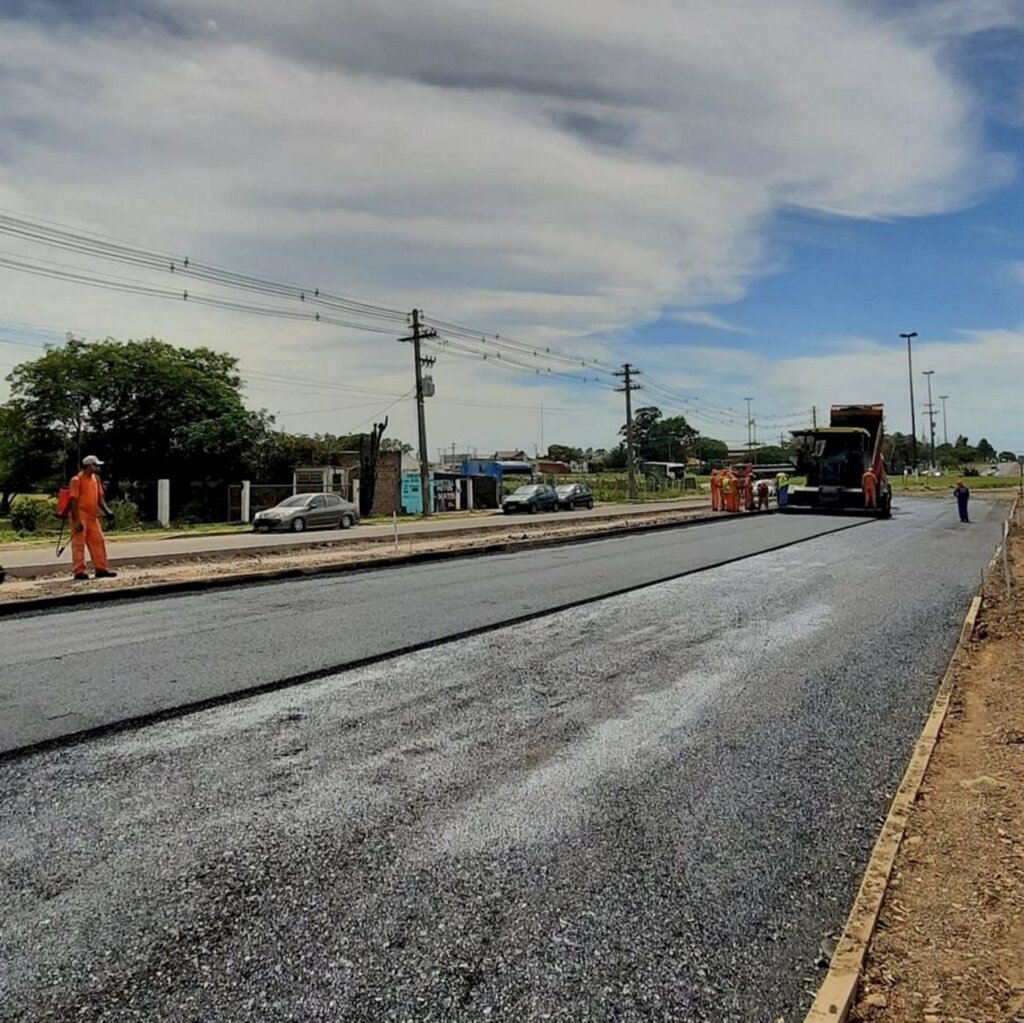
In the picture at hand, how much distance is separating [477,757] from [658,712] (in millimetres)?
1434

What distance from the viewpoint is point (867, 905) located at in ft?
9.97

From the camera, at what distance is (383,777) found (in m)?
4.34

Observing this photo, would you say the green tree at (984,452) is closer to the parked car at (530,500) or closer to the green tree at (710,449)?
the green tree at (710,449)

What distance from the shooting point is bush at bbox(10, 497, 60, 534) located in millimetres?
30250

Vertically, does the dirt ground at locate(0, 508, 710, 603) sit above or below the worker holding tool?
below

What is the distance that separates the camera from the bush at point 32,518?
1191 inches

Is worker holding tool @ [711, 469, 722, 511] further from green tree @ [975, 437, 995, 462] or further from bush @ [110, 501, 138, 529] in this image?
green tree @ [975, 437, 995, 462]

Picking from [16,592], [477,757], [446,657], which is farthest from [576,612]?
[16,592]

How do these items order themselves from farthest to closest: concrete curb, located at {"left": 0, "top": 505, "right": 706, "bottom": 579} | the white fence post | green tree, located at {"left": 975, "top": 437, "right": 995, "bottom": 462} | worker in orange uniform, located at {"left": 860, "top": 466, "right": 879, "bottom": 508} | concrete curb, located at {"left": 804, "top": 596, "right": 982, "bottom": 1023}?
green tree, located at {"left": 975, "top": 437, "right": 995, "bottom": 462} → the white fence post → worker in orange uniform, located at {"left": 860, "top": 466, "right": 879, "bottom": 508} → concrete curb, located at {"left": 0, "top": 505, "right": 706, "bottom": 579} → concrete curb, located at {"left": 804, "top": 596, "right": 982, "bottom": 1023}

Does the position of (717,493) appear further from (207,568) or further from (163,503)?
(207,568)

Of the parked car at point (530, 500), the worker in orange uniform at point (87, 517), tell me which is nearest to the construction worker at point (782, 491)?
the parked car at point (530, 500)

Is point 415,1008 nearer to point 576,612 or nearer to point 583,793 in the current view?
point 583,793

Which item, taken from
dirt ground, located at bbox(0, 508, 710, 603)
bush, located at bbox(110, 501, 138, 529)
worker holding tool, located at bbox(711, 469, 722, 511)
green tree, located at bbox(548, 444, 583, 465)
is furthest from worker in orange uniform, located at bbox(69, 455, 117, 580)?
green tree, located at bbox(548, 444, 583, 465)

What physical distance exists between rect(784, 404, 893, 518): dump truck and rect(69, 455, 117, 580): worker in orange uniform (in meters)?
21.5
